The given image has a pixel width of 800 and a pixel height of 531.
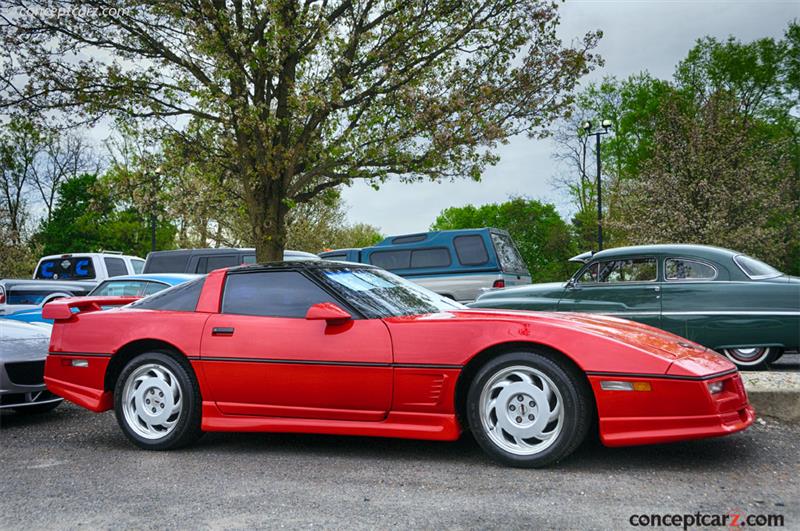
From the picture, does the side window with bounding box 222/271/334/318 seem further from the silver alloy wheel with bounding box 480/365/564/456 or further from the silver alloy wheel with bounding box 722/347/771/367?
the silver alloy wheel with bounding box 722/347/771/367

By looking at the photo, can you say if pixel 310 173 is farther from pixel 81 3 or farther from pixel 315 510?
pixel 315 510

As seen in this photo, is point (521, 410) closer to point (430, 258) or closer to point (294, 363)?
point (294, 363)

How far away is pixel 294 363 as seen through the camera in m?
4.54

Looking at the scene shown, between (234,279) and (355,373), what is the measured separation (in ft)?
4.21

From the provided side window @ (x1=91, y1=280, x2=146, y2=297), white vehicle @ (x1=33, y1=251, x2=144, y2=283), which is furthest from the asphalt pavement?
white vehicle @ (x1=33, y1=251, x2=144, y2=283)

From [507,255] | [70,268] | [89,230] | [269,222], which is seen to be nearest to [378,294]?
[269,222]

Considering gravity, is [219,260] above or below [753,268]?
above

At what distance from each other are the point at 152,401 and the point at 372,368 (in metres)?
1.70

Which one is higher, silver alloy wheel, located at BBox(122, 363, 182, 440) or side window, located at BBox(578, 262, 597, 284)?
side window, located at BBox(578, 262, 597, 284)

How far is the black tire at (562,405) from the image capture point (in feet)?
13.0

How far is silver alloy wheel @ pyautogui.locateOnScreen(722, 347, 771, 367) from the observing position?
27.2ft

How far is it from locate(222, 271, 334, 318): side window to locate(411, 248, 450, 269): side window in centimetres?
1102

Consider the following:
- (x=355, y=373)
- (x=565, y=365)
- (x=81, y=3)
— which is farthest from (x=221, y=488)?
(x=81, y=3)

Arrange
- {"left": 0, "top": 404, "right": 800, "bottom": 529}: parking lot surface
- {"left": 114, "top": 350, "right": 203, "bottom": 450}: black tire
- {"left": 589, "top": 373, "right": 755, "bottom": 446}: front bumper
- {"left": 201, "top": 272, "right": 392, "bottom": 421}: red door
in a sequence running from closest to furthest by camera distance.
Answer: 1. {"left": 0, "top": 404, "right": 800, "bottom": 529}: parking lot surface
2. {"left": 589, "top": 373, "right": 755, "bottom": 446}: front bumper
3. {"left": 201, "top": 272, "right": 392, "bottom": 421}: red door
4. {"left": 114, "top": 350, "right": 203, "bottom": 450}: black tire
